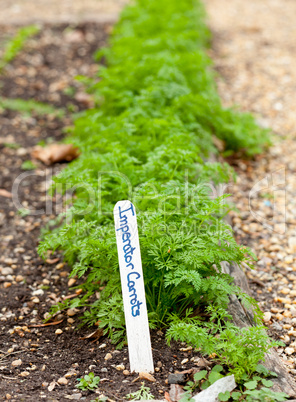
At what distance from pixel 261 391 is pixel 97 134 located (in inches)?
97.5

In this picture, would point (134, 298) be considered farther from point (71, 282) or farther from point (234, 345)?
point (71, 282)

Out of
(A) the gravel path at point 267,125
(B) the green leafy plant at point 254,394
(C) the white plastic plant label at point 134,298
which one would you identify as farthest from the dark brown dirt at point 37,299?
(A) the gravel path at point 267,125

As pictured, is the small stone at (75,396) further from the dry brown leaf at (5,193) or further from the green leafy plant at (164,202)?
the dry brown leaf at (5,193)

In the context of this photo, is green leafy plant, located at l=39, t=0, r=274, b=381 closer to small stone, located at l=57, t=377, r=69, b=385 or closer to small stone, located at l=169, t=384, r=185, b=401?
small stone, located at l=169, t=384, r=185, b=401

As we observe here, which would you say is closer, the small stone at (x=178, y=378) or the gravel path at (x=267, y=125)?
the small stone at (x=178, y=378)

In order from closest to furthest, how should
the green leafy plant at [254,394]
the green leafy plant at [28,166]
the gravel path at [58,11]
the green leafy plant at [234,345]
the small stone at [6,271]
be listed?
the green leafy plant at [254,394] < the green leafy plant at [234,345] < the small stone at [6,271] < the green leafy plant at [28,166] < the gravel path at [58,11]

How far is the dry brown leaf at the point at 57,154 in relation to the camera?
4949 millimetres

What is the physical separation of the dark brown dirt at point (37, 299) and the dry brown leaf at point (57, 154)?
98 millimetres

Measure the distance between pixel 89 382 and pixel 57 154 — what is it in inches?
117

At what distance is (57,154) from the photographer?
195 inches

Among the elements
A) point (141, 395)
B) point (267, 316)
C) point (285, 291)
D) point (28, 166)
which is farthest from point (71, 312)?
point (28, 166)

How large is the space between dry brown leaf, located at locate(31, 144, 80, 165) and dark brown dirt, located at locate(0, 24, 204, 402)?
98 millimetres

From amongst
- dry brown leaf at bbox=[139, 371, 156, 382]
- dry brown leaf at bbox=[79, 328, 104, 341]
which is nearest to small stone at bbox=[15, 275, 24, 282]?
dry brown leaf at bbox=[79, 328, 104, 341]

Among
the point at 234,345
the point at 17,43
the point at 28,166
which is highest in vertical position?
the point at 17,43
